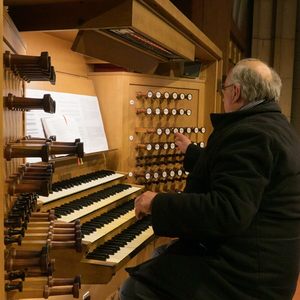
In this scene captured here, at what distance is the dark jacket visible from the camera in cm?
139

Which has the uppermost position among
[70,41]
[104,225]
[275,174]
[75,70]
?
[70,41]

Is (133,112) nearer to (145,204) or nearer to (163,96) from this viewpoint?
(163,96)

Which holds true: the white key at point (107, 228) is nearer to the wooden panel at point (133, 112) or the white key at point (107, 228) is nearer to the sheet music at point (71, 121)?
the sheet music at point (71, 121)

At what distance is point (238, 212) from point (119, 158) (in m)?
2.03

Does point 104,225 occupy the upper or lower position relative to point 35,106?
lower

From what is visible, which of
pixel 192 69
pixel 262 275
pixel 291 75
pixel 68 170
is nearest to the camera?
pixel 262 275

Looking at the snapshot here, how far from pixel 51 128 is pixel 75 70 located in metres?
0.85

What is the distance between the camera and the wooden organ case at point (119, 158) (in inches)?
72.3

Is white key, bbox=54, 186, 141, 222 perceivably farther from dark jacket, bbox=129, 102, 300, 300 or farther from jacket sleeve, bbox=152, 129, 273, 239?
jacket sleeve, bbox=152, 129, 273, 239

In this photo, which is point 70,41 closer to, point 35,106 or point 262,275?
point 35,106

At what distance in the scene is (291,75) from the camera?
6504mm

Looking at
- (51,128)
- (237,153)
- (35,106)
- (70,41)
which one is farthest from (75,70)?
(237,153)

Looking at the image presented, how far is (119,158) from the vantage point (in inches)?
131

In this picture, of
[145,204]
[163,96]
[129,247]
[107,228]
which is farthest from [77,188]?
[163,96]
